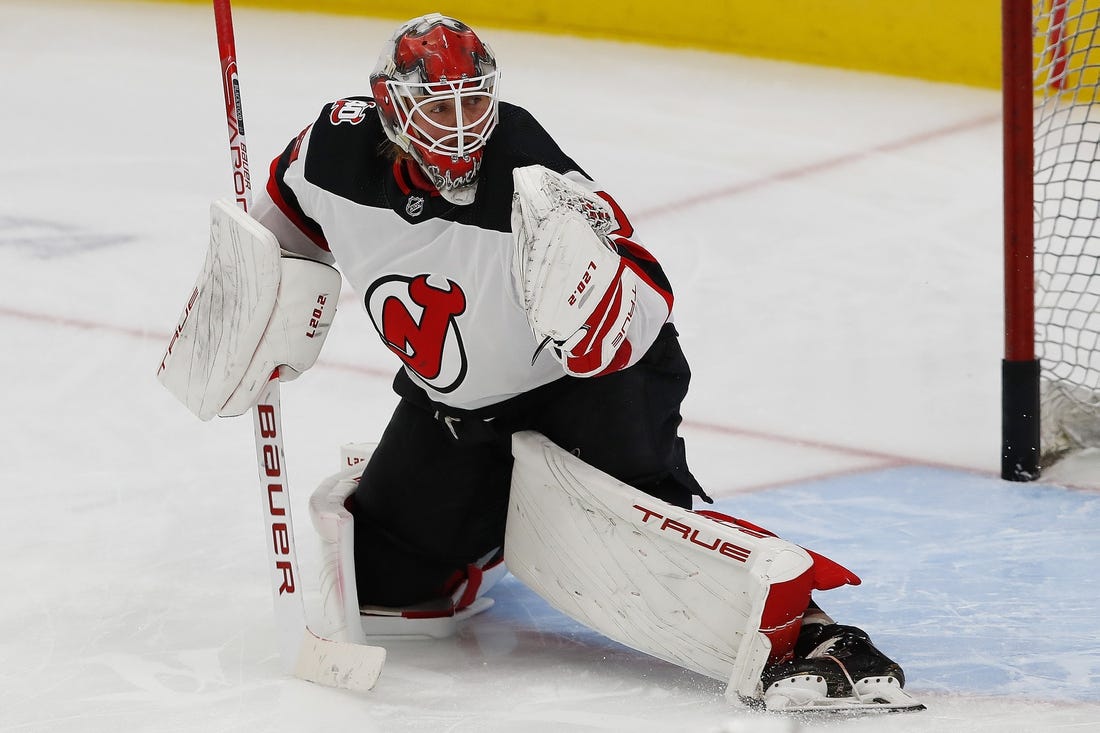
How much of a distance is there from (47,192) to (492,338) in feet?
8.49

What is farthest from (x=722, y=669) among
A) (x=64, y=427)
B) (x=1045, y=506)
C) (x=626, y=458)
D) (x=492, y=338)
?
(x=64, y=427)

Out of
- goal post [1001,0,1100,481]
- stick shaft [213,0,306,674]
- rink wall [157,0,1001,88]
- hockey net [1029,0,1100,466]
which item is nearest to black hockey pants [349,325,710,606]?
stick shaft [213,0,306,674]

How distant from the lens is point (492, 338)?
2.11 metres

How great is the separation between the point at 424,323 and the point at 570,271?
13.7 inches

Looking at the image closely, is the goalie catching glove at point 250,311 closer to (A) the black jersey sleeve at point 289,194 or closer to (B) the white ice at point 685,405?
(A) the black jersey sleeve at point 289,194

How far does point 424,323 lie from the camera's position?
213cm

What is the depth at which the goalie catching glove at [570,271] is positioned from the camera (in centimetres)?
184

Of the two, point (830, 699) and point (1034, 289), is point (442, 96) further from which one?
point (1034, 289)

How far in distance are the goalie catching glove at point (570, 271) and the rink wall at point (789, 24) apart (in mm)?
3280

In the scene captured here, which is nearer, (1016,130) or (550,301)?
(550,301)

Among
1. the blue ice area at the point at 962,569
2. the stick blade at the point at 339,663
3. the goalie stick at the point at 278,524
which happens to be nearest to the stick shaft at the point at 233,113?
the goalie stick at the point at 278,524

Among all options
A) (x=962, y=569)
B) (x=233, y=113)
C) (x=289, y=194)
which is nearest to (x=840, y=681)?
(x=962, y=569)

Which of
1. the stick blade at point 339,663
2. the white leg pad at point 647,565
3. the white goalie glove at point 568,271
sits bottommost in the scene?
the stick blade at point 339,663

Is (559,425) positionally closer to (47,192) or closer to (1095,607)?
(1095,607)
